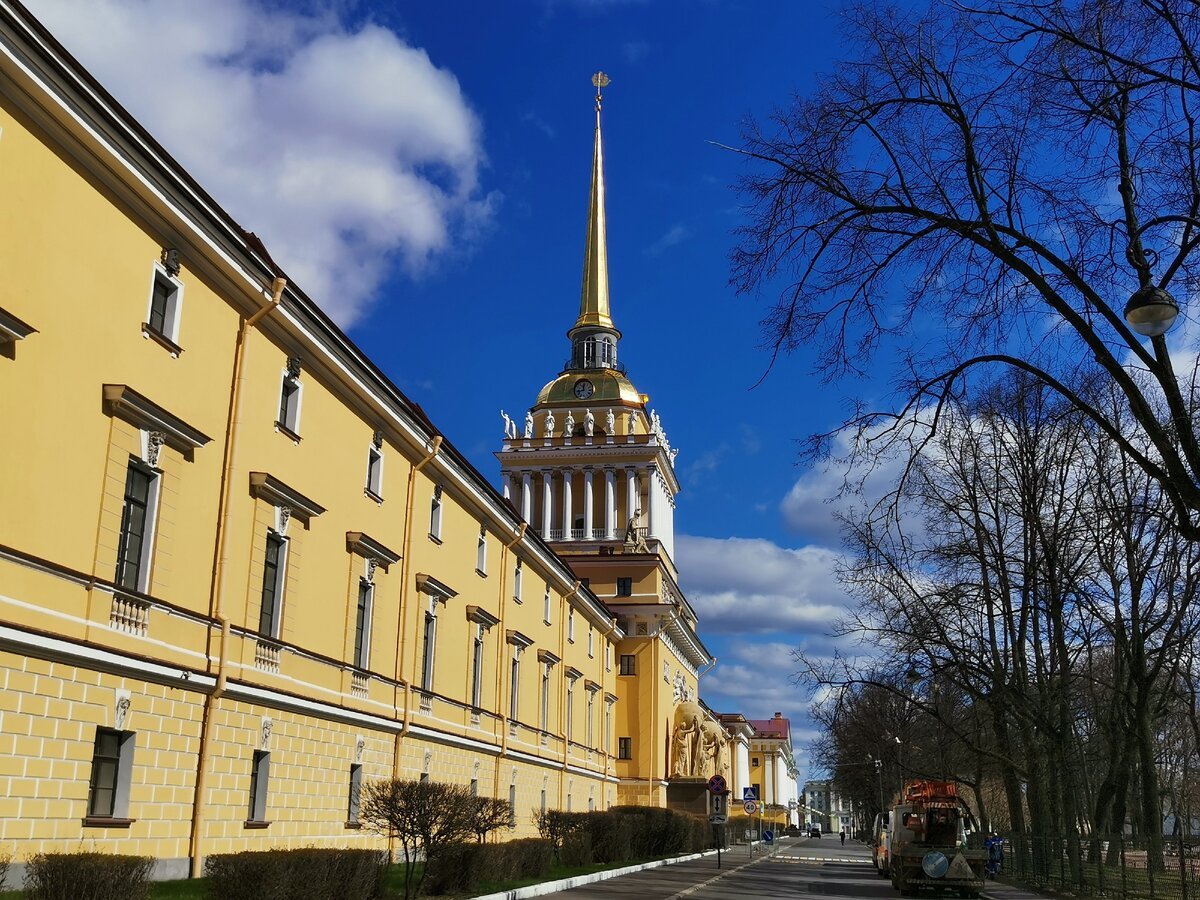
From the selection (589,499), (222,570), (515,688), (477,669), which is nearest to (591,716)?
(515,688)

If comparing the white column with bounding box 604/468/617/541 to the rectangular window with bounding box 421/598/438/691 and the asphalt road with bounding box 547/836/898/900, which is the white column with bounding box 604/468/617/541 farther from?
the rectangular window with bounding box 421/598/438/691

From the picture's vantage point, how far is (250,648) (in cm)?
1920

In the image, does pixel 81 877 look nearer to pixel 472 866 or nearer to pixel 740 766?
pixel 472 866

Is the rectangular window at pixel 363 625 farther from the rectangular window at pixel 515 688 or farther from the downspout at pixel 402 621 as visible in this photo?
the rectangular window at pixel 515 688

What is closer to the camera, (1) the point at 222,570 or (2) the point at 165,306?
(2) the point at 165,306

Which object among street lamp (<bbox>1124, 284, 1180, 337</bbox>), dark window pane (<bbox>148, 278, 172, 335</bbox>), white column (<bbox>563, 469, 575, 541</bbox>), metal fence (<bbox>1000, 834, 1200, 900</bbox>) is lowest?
metal fence (<bbox>1000, 834, 1200, 900</bbox>)

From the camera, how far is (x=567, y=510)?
77625 mm

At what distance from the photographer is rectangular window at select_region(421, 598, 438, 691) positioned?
28641 millimetres

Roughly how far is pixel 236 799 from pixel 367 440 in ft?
30.1

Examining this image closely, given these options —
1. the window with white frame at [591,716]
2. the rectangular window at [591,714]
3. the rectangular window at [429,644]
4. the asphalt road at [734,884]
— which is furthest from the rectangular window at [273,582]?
the rectangular window at [591,714]

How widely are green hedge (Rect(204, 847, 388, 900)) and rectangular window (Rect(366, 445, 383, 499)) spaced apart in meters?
12.0

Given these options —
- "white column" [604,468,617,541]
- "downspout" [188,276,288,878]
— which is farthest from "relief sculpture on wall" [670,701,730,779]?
"downspout" [188,276,288,878]

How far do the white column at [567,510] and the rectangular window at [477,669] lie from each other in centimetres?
4268

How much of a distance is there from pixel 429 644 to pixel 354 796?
6027 millimetres
